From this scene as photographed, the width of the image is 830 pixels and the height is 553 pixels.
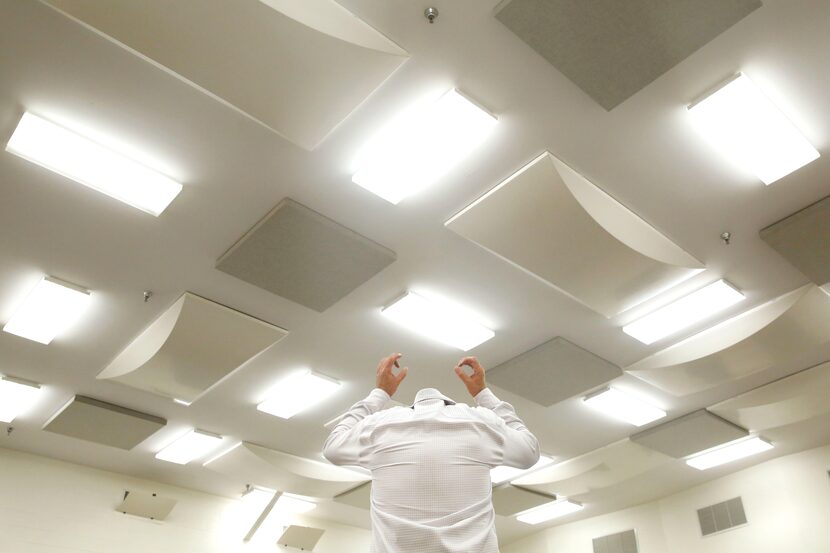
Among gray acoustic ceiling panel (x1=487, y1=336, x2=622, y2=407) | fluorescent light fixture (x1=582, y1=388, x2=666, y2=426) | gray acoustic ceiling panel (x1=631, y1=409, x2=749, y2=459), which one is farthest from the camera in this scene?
gray acoustic ceiling panel (x1=631, y1=409, x2=749, y2=459)

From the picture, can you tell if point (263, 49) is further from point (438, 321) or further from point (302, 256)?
point (438, 321)

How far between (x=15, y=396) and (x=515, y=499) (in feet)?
19.2

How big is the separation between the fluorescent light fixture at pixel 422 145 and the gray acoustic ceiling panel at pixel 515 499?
5271 millimetres

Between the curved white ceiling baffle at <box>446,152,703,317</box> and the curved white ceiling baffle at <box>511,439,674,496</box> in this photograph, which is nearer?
the curved white ceiling baffle at <box>446,152,703,317</box>

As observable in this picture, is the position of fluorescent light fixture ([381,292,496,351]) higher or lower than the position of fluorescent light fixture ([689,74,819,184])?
lower

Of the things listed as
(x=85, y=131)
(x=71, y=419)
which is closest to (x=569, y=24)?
(x=85, y=131)

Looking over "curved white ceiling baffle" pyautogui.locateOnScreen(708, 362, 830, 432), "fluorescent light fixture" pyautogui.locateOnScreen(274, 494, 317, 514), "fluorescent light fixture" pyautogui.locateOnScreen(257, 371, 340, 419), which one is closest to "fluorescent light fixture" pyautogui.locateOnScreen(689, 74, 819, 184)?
"curved white ceiling baffle" pyautogui.locateOnScreen(708, 362, 830, 432)

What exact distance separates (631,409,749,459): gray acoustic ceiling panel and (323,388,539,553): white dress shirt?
15.4 feet

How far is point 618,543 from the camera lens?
8.51m

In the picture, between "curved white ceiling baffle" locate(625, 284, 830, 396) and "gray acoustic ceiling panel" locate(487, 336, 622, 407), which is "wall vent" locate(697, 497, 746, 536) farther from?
"gray acoustic ceiling panel" locate(487, 336, 622, 407)

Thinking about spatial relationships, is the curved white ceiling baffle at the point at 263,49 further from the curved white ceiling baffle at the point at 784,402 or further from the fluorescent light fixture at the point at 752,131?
the curved white ceiling baffle at the point at 784,402

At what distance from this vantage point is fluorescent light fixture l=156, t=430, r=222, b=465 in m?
6.98

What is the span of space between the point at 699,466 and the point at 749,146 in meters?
4.95

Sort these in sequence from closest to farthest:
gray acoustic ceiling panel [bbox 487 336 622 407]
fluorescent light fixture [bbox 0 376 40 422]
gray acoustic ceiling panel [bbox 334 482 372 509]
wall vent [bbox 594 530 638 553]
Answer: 1. gray acoustic ceiling panel [bbox 487 336 622 407]
2. fluorescent light fixture [bbox 0 376 40 422]
3. gray acoustic ceiling panel [bbox 334 482 372 509]
4. wall vent [bbox 594 530 638 553]
